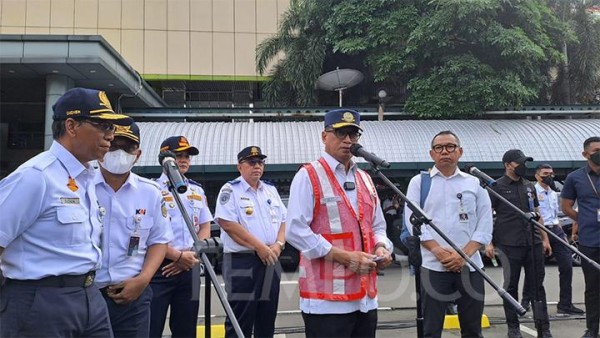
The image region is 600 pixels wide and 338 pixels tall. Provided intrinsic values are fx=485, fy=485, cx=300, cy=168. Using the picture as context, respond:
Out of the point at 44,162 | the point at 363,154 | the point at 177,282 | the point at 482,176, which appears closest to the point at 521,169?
the point at 482,176

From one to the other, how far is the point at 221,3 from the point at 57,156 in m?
23.8

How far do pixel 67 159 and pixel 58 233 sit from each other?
14.9 inches

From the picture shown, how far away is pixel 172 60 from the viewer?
23.9 metres

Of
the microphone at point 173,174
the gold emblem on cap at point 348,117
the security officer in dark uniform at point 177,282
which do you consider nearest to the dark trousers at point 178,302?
the security officer in dark uniform at point 177,282

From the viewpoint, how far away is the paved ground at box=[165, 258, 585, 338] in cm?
575

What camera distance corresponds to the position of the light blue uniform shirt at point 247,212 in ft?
15.1

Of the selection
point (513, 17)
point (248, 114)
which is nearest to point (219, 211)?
point (248, 114)

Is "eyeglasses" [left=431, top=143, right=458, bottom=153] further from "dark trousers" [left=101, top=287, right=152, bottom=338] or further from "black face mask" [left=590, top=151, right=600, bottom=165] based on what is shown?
"dark trousers" [left=101, top=287, right=152, bottom=338]

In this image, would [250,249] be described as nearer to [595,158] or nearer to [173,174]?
[173,174]

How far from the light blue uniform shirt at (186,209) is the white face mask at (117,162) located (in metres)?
0.67

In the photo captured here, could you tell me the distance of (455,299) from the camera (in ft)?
13.0

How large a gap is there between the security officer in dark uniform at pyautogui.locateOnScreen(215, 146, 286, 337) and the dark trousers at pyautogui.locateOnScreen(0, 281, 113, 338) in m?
1.96

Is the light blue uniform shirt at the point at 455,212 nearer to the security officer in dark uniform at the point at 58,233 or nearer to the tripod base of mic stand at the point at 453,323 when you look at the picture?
the tripod base of mic stand at the point at 453,323

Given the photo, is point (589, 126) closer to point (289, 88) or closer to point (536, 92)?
point (536, 92)
